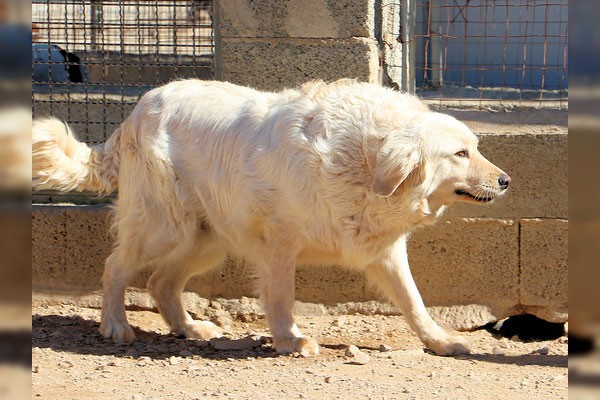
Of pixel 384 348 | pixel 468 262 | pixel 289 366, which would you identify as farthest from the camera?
pixel 468 262

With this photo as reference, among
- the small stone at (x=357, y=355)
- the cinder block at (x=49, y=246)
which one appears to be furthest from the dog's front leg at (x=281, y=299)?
the cinder block at (x=49, y=246)

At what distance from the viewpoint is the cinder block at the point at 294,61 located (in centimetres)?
643

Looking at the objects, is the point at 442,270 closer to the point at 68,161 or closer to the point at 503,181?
the point at 503,181

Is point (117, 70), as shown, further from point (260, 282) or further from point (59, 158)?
point (260, 282)

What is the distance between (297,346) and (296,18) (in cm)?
245

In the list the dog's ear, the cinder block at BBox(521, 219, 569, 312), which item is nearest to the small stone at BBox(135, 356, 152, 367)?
the dog's ear

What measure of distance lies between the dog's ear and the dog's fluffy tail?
2.03 metres

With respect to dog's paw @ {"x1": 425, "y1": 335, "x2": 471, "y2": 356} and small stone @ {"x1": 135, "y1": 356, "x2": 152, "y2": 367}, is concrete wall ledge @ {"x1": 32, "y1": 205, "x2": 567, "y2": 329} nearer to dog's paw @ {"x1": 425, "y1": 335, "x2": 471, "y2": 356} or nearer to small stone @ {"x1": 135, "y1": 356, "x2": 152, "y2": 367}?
dog's paw @ {"x1": 425, "y1": 335, "x2": 471, "y2": 356}

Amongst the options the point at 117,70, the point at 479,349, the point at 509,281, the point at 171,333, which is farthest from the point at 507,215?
the point at 117,70

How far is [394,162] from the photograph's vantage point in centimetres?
508

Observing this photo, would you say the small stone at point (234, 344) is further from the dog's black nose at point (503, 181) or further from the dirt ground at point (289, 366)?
the dog's black nose at point (503, 181)

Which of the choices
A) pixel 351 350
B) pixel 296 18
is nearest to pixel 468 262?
pixel 351 350

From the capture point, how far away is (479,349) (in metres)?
5.88

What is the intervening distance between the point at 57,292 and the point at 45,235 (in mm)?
455
